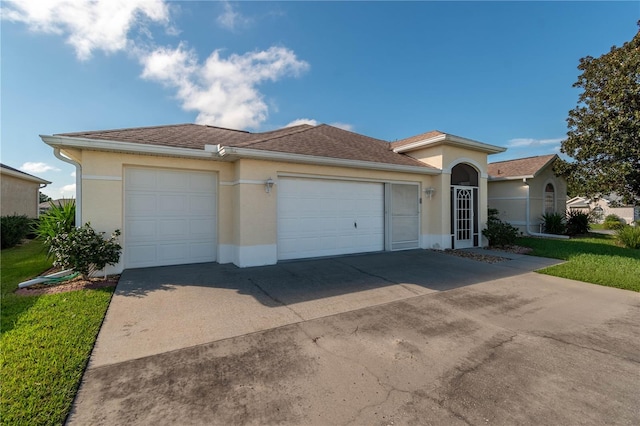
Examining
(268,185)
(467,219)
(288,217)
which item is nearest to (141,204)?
(268,185)

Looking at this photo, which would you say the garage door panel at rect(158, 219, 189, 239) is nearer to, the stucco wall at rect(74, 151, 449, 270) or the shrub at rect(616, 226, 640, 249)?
the stucco wall at rect(74, 151, 449, 270)

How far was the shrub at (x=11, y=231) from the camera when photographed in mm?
11508

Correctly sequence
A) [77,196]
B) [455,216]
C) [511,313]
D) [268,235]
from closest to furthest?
[511,313] < [77,196] < [268,235] < [455,216]

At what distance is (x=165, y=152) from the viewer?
7.21 metres

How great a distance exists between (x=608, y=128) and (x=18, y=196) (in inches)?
1237

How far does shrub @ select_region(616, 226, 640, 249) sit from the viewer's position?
470 inches

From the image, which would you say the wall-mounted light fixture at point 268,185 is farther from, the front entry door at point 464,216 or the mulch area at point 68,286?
the front entry door at point 464,216

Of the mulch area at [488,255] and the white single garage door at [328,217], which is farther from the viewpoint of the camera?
the mulch area at [488,255]

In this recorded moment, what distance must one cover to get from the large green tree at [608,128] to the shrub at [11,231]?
2761 cm

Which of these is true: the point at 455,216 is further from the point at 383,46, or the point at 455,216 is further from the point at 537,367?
the point at 537,367

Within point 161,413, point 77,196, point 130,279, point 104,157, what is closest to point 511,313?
point 161,413

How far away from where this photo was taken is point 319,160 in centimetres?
855

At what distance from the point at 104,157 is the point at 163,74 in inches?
129

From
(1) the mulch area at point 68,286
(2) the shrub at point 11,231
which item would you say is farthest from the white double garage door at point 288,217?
(2) the shrub at point 11,231
